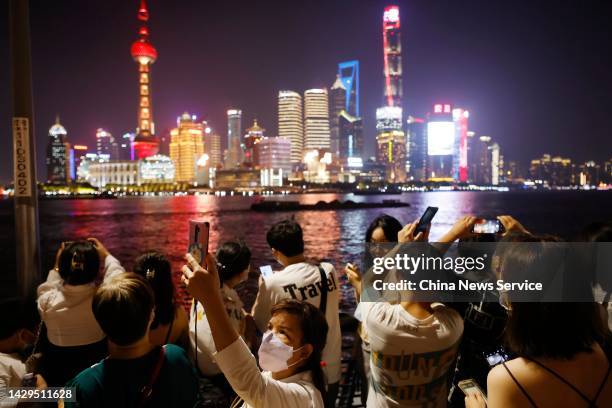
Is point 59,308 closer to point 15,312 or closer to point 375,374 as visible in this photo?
point 15,312

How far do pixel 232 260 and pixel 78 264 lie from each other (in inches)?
43.1

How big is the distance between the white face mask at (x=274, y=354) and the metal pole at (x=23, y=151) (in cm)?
317

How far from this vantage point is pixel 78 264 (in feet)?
9.77

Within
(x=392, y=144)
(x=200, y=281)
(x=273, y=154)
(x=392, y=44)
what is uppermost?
(x=392, y=44)

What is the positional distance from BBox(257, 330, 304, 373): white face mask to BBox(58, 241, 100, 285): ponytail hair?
1.86 metres

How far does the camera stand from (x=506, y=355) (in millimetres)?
2363

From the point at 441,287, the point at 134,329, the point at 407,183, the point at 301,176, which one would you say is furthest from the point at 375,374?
the point at 407,183

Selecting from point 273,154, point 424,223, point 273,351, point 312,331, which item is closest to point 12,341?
point 273,351

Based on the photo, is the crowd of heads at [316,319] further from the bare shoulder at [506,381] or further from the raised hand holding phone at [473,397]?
the raised hand holding phone at [473,397]

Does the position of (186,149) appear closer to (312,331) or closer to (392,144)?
(392,144)

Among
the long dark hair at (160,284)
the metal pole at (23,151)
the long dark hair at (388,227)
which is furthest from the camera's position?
the metal pole at (23,151)

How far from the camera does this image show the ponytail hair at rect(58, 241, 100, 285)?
2.99 m

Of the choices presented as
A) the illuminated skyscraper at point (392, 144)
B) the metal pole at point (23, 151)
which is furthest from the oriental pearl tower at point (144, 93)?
the metal pole at point (23, 151)

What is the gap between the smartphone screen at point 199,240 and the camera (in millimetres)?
1732
